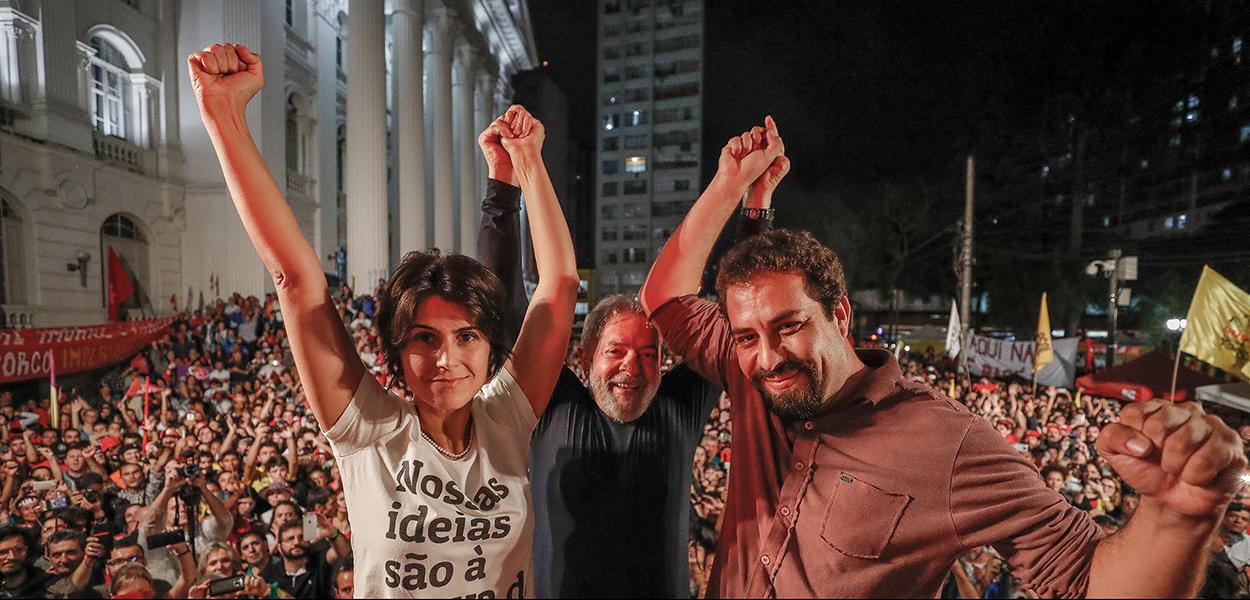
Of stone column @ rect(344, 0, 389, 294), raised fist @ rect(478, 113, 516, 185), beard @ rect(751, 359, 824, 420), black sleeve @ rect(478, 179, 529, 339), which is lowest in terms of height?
beard @ rect(751, 359, 824, 420)

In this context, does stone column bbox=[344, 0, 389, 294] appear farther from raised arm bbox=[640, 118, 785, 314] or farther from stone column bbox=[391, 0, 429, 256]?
raised arm bbox=[640, 118, 785, 314]

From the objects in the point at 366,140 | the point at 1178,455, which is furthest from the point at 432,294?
the point at 366,140

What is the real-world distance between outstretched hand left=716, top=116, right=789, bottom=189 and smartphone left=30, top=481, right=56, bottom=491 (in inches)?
257

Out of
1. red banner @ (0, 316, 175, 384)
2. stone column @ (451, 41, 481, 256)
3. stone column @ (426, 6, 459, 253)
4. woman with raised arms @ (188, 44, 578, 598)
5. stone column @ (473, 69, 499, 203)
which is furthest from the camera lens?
stone column @ (473, 69, 499, 203)

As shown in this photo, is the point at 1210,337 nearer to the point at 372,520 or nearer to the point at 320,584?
the point at 372,520

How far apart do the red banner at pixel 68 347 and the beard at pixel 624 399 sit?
24.5 feet

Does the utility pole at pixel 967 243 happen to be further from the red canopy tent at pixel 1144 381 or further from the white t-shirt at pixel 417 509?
the white t-shirt at pixel 417 509

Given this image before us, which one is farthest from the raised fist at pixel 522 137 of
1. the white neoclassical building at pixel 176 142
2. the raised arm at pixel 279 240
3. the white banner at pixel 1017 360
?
the white banner at pixel 1017 360

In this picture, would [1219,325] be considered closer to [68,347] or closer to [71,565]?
[71,565]

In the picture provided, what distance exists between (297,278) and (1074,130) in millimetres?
19525

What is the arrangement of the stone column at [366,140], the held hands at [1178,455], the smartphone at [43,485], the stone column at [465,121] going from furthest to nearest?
the stone column at [366,140]
the stone column at [465,121]
the smartphone at [43,485]
the held hands at [1178,455]

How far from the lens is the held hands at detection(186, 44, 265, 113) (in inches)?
54.9

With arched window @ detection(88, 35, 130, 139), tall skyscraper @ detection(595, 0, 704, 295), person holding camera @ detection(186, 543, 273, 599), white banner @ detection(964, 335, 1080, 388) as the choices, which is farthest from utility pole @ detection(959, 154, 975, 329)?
tall skyscraper @ detection(595, 0, 704, 295)

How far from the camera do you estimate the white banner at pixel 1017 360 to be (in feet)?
29.7
